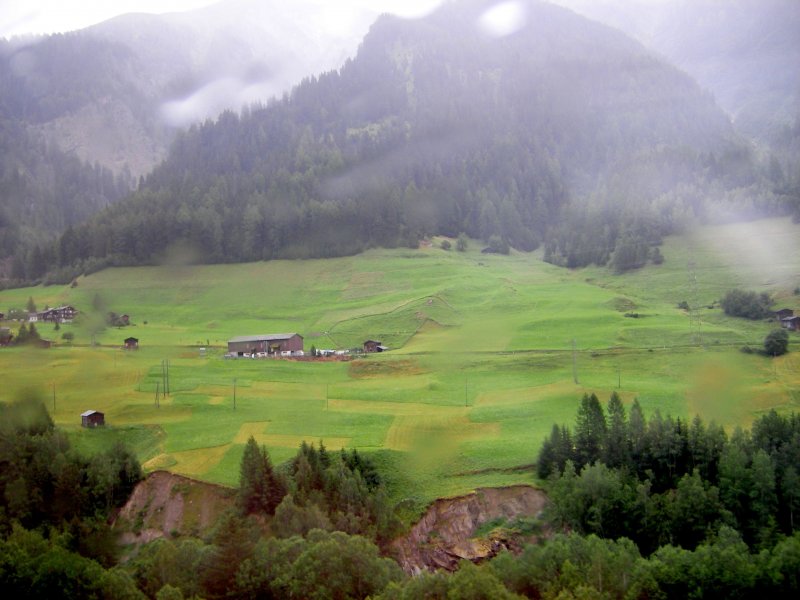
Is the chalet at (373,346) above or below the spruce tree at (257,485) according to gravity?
above

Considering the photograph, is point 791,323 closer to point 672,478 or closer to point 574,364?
point 574,364

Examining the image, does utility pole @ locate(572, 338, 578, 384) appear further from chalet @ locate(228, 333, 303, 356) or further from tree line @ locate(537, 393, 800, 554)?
chalet @ locate(228, 333, 303, 356)

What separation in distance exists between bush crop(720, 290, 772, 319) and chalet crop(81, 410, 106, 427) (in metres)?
49.8

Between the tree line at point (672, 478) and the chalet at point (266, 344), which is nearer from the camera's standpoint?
the tree line at point (672, 478)

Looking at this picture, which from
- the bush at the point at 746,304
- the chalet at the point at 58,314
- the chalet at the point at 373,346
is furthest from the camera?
the bush at the point at 746,304

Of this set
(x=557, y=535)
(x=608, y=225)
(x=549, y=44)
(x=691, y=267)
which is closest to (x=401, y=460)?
(x=557, y=535)

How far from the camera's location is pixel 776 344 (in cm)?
4822

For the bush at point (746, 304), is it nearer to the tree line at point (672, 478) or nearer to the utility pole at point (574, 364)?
the utility pole at point (574, 364)

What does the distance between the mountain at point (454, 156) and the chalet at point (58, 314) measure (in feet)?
97.9

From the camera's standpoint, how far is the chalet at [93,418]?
42.1m

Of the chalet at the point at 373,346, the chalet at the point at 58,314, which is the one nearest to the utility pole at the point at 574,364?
the chalet at the point at 373,346

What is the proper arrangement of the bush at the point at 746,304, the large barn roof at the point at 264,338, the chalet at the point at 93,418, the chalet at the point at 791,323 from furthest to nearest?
the large barn roof at the point at 264,338, the bush at the point at 746,304, the chalet at the point at 791,323, the chalet at the point at 93,418

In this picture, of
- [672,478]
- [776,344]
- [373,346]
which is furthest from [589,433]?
[373,346]

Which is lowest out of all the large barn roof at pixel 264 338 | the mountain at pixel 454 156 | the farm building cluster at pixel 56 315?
the large barn roof at pixel 264 338
